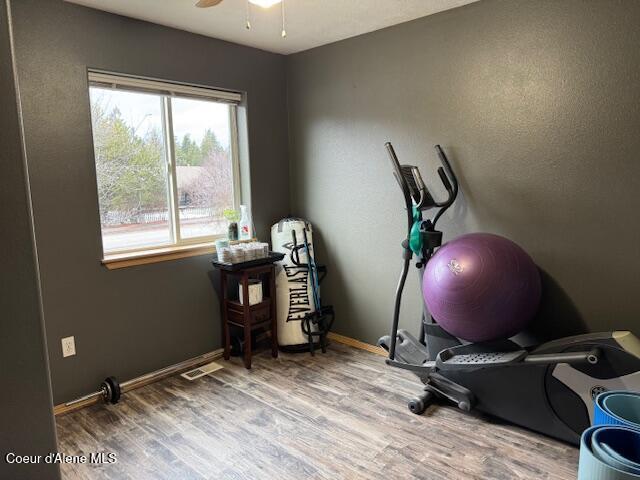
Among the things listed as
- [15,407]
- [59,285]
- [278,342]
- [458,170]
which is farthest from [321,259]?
[15,407]

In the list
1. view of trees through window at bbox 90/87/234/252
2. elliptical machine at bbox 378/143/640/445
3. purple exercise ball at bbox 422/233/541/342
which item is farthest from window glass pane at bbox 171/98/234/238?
purple exercise ball at bbox 422/233/541/342

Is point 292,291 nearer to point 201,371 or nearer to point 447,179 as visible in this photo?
point 201,371

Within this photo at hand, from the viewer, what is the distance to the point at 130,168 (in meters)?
2.96

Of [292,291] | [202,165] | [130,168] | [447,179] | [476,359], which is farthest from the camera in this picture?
[292,291]

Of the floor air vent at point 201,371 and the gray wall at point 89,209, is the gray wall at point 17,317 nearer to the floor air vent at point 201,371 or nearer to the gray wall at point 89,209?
the gray wall at point 89,209

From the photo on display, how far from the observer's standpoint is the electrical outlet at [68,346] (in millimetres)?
2627

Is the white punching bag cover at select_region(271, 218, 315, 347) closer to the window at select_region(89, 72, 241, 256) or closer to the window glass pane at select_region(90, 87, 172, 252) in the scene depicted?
the window at select_region(89, 72, 241, 256)

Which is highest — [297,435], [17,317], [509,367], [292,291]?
[17,317]

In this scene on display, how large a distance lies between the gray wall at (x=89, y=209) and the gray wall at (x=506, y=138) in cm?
103

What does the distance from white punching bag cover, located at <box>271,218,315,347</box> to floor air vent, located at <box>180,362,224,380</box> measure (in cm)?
52

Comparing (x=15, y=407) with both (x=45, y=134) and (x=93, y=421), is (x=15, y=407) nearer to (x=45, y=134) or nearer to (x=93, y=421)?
(x=93, y=421)

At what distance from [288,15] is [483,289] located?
2.01 metres

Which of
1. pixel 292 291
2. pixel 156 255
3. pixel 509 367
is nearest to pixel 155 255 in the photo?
pixel 156 255

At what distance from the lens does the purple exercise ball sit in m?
2.17
